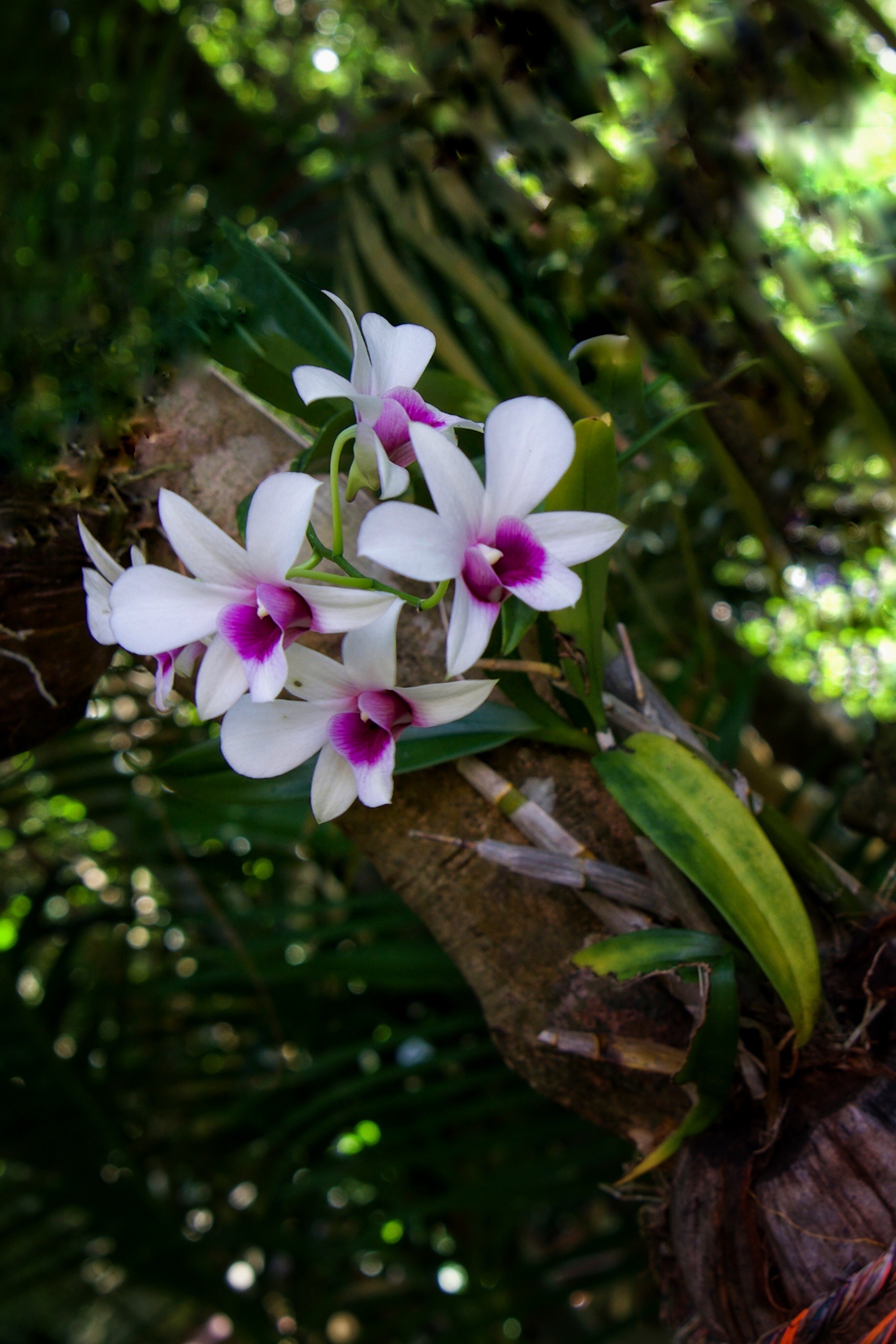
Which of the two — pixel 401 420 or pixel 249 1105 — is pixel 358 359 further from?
pixel 249 1105

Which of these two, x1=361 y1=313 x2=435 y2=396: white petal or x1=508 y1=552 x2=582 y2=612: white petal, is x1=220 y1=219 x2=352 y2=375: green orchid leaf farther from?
x1=508 y1=552 x2=582 y2=612: white petal

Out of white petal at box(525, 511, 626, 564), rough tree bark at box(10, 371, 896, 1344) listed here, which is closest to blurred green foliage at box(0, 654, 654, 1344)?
rough tree bark at box(10, 371, 896, 1344)

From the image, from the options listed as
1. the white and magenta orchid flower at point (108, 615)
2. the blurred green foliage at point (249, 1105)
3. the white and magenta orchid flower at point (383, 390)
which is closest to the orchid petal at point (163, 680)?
the white and magenta orchid flower at point (108, 615)

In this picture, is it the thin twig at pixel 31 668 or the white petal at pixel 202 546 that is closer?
the white petal at pixel 202 546

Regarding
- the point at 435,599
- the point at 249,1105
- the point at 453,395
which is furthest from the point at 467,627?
the point at 249,1105

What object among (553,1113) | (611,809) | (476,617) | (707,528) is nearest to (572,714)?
(611,809)

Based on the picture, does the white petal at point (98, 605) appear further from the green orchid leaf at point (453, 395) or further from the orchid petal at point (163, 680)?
the green orchid leaf at point (453, 395)
